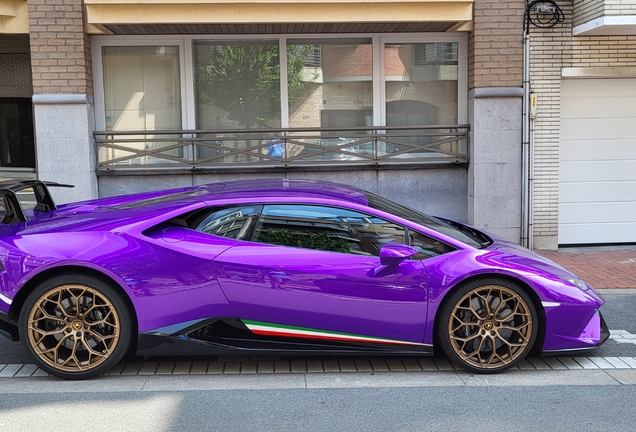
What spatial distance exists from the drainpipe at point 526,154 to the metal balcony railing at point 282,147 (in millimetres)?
891

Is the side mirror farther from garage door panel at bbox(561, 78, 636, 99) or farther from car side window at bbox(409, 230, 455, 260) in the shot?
garage door panel at bbox(561, 78, 636, 99)

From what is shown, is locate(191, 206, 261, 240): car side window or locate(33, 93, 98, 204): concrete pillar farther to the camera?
locate(33, 93, 98, 204): concrete pillar

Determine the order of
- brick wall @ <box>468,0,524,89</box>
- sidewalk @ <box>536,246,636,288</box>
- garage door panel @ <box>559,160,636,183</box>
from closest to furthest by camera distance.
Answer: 1. sidewalk @ <box>536,246,636,288</box>
2. brick wall @ <box>468,0,524,89</box>
3. garage door panel @ <box>559,160,636,183</box>

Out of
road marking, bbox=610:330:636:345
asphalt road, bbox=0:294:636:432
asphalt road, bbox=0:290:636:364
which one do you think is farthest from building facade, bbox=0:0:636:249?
asphalt road, bbox=0:294:636:432

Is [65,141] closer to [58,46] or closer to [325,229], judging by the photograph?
[58,46]

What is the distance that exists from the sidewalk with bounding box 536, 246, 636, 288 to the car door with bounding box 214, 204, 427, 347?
3.86 metres

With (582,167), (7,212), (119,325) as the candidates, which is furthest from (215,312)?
(582,167)

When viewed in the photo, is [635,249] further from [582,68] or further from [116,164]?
[116,164]

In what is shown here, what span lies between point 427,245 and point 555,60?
6.05 m

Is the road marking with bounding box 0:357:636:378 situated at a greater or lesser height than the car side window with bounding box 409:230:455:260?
lesser

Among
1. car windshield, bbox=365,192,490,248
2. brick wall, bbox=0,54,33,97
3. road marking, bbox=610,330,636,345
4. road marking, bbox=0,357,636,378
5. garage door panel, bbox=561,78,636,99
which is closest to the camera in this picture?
road marking, bbox=0,357,636,378

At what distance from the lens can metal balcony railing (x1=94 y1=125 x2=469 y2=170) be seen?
33.4ft

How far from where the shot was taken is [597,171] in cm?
1018

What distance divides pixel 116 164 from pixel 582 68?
7.01 meters
